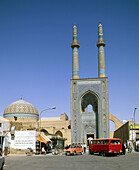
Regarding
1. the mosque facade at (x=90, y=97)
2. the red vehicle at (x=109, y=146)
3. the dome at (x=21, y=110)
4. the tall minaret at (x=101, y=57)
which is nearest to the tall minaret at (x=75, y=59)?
the mosque facade at (x=90, y=97)

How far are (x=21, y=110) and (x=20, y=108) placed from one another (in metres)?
0.60

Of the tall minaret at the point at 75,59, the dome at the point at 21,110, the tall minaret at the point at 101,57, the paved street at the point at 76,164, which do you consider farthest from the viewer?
the dome at the point at 21,110

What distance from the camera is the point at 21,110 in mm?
57562

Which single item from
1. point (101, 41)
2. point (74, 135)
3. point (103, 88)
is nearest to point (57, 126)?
point (74, 135)

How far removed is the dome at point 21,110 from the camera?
2256 inches

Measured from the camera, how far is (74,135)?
43.7 meters

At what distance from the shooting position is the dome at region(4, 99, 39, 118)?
188 feet

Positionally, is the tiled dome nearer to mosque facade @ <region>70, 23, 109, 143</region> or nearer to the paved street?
mosque facade @ <region>70, 23, 109, 143</region>

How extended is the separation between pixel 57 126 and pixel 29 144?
27.8 metres

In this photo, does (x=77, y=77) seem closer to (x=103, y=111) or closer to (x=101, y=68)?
(x=101, y=68)

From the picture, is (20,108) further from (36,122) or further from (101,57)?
(101,57)

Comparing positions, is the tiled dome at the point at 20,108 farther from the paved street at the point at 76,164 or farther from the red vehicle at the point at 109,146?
the paved street at the point at 76,164

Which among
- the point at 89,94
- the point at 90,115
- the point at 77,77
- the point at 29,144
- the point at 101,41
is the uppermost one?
the point at 101,41

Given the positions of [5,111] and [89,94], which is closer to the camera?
[89,94]
